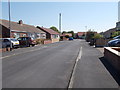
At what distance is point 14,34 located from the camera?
3441 centimetres

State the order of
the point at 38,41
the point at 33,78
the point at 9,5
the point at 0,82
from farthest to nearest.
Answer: the point at 38,41 → the point at 9,5 → the point at 33,78 → the point at 0,82

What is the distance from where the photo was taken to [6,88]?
5379 mm

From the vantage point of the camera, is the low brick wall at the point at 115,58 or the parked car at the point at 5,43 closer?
the low brick wall at the point at 115,58

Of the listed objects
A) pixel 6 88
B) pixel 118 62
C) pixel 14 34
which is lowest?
pixel 6 88

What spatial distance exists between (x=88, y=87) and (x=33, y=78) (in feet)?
7.69

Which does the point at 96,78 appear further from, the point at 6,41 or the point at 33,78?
the point at 6,41

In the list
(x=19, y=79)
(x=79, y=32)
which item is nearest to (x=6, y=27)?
(x=19, y=79)

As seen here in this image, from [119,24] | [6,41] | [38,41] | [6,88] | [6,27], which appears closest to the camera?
[6,88]

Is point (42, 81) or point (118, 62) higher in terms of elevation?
point (118, 62)

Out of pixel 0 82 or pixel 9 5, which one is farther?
pixel 9 5

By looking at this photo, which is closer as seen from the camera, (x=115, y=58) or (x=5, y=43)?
(x=115, y=58)

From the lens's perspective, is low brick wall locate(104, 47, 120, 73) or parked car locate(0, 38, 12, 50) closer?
low brick wall locate(104, 47, 120, 73)

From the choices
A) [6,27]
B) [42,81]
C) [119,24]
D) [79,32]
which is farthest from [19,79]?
[79,32]

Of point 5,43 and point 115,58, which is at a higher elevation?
point 5,43
